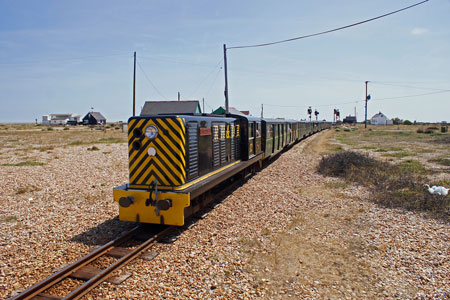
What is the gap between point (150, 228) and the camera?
7.00 m

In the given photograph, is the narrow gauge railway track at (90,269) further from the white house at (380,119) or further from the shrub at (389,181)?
the white house at (380,119)

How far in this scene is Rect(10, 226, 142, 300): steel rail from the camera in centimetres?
429

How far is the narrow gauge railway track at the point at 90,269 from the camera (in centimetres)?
430

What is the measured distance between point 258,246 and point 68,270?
3281mm

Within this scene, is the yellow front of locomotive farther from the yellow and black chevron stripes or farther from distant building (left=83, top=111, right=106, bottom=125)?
distant building (left=83, top=111, right=106, bottom=125)

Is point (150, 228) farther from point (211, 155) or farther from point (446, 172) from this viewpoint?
point (446, 172)

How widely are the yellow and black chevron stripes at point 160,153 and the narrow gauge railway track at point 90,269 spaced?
1063 mm

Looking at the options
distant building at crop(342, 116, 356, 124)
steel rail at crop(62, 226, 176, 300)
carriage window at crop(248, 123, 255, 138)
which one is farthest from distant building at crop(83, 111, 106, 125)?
steel rail at crop(62, 226, 176, 300)

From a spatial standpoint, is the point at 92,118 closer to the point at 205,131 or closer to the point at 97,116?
the point at 97,116

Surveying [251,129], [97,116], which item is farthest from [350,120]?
[251,129]

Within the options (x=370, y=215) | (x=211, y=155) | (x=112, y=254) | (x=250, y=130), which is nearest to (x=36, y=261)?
(x=112, y=254)

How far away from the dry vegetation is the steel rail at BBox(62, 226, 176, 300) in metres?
0.14

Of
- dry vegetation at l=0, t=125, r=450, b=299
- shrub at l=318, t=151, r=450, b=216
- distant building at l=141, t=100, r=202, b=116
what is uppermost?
distant building at l=141, t=100, r=202, b=116

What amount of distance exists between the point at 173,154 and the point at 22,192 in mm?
6608
